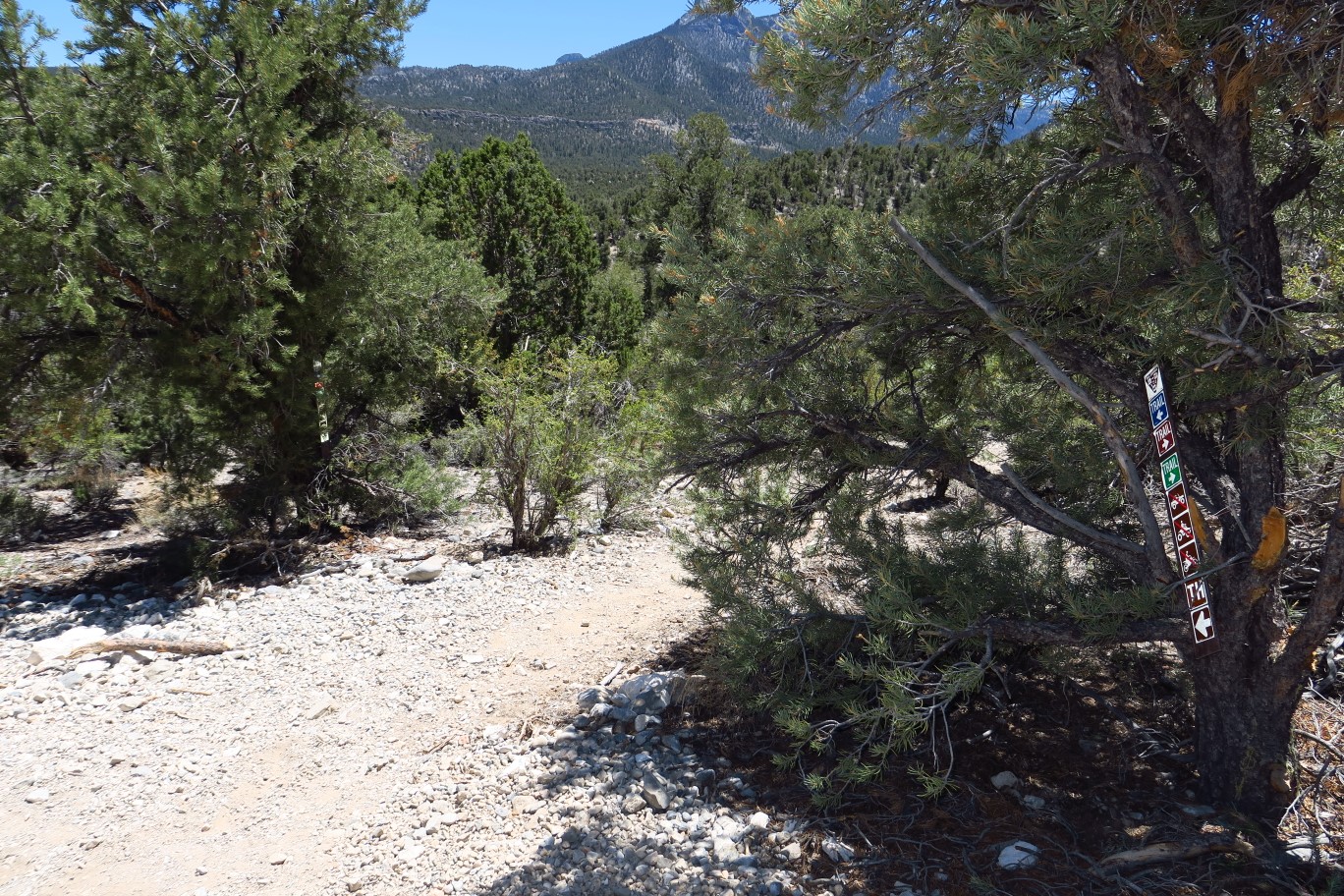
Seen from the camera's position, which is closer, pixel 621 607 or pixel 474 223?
pixel 621 607

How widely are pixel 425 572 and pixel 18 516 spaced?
5318mm

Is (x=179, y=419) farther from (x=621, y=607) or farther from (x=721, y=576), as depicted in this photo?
(x=721, y=576)

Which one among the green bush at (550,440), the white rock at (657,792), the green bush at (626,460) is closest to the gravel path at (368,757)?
the white rock at (657,792)

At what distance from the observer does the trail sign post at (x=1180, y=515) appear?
102 inches

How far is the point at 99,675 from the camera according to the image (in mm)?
5387

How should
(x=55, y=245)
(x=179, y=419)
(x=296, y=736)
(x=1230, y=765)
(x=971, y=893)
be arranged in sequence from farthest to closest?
(x=179, y=419) → (x=55, y=245) → (x=296, y=736) → (x=1230, y=765) → (x=971, y=893)

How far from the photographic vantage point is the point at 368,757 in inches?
173

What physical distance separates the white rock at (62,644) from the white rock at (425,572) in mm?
2144

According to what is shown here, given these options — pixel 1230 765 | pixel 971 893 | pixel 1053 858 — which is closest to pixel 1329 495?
pixel 1230 765

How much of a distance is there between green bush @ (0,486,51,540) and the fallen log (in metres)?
4.31

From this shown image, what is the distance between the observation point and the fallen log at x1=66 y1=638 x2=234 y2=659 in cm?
570

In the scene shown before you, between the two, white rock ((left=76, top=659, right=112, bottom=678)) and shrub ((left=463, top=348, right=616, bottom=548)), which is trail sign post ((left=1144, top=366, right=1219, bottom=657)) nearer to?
shrub ((left=463, top=348, right=616, bottom=548))

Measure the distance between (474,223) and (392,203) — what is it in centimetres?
511

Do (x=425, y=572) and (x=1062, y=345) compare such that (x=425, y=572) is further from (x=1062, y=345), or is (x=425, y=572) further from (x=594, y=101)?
(x=594, y=101)
